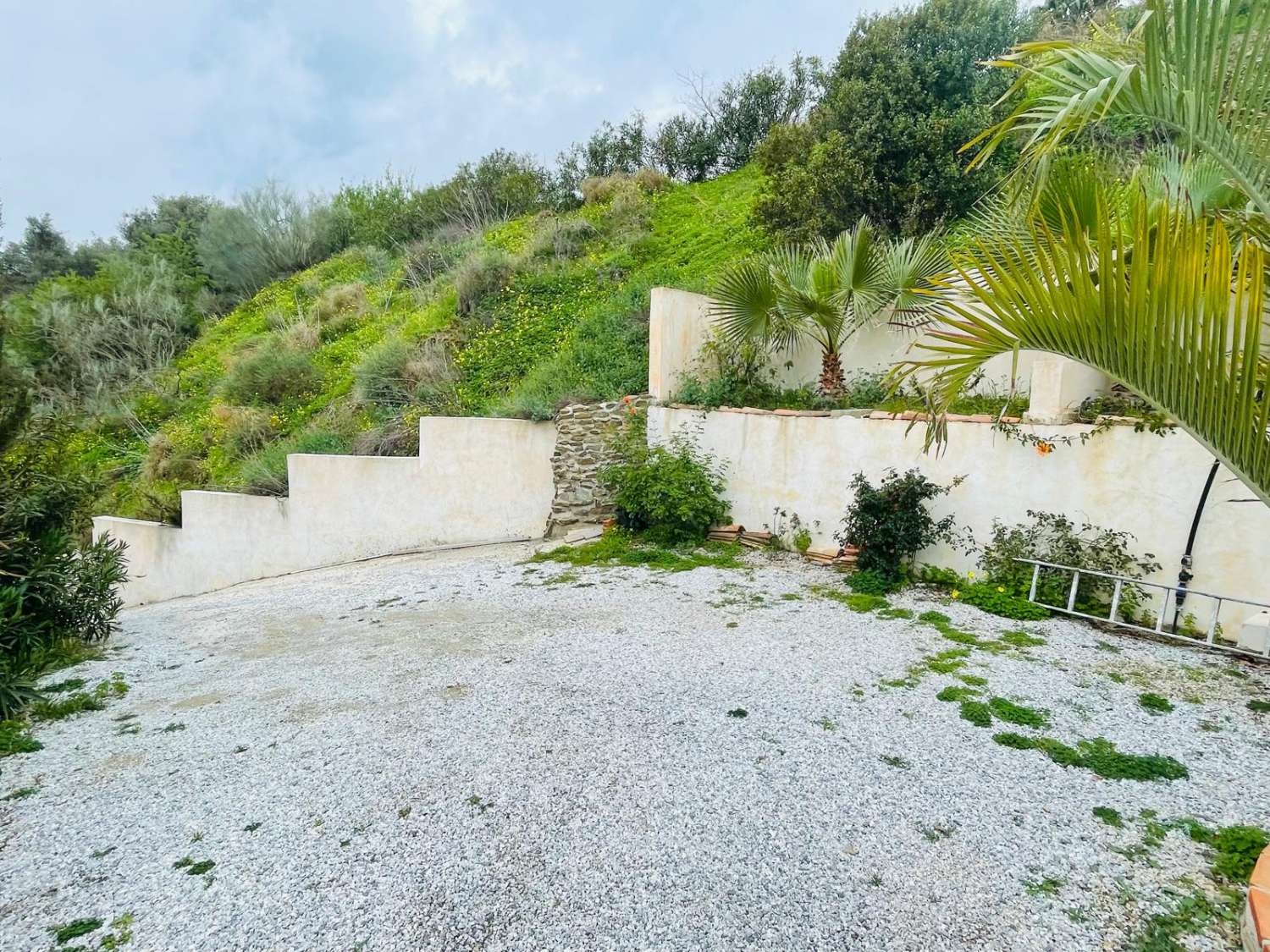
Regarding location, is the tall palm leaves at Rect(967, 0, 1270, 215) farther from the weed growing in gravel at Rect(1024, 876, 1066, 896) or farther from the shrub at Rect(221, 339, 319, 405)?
the shrub at Rect(221, 339, 319, 405)

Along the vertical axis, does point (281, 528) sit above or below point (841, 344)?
below

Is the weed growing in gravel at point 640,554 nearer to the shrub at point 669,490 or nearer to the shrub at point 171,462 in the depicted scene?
the shrub at point 669,490

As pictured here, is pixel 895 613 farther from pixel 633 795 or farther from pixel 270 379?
pixel 270 379

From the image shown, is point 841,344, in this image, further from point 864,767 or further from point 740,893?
point 740,893

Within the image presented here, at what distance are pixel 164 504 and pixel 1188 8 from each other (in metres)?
12.5

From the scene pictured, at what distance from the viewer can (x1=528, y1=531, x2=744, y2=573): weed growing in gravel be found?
6984mm

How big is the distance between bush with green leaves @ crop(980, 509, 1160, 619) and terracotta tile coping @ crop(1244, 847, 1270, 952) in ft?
10.7

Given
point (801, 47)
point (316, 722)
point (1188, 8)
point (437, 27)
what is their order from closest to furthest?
1. point (1188, 8)
2. point (316, 722)
3. point (437, 27)
4. point (801, 47)

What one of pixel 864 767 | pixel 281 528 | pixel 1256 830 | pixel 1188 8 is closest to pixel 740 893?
pixel 864 767

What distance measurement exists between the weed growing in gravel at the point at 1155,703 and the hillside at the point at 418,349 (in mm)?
6389

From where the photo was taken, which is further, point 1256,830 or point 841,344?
point 841,344

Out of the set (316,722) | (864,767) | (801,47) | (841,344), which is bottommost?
(316,722)

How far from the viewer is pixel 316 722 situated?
3.83 metres

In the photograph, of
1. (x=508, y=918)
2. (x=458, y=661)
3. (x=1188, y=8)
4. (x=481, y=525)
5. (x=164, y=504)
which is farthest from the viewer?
(x=164, y=504)
